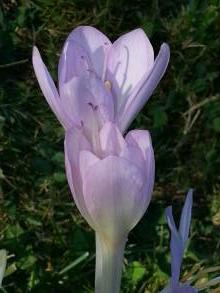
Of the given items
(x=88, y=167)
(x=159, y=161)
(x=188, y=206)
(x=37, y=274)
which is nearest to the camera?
(x=88, y=167)

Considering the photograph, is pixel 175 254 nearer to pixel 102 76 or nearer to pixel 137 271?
pixel 102 76

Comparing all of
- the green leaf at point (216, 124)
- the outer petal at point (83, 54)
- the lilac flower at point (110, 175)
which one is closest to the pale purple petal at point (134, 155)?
the lilac flower at point (110, 175)

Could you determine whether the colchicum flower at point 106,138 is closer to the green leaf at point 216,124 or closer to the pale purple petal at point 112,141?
the pale purple petal at point 112,141

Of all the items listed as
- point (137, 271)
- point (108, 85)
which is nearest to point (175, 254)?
point (108, 85)

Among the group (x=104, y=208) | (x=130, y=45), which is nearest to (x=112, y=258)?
(x=104, y=208)

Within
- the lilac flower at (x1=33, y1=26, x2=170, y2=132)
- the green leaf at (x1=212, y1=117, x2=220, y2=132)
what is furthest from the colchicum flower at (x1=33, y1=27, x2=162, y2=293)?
the green leaf at (x1=212, y1=117, x2=220, y2=132)

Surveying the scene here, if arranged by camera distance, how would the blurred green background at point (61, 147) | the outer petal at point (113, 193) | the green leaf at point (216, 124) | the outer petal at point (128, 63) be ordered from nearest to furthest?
the outer petal at point (113, 193) < the outer petal at point (128, 63) < the blurred green background at point (61, 147) < the green leaf at point (216, 124)

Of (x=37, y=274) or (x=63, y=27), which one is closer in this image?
(x=37, y=274)

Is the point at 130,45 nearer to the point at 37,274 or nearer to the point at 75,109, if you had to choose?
the point at 75,109
